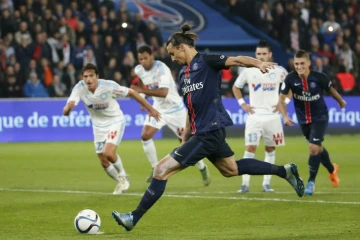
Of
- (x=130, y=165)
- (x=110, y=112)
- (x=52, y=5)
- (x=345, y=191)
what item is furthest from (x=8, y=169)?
(x=52, y=5)

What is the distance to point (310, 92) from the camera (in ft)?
44.0

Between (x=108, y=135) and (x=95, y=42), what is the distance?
44.6 feet

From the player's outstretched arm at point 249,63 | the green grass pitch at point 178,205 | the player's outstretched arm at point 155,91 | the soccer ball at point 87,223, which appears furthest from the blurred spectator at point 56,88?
the player's outstretched arm at point 249,63

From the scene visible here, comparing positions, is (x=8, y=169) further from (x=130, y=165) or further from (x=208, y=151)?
(x=208, y=151)

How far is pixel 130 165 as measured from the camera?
1888cm

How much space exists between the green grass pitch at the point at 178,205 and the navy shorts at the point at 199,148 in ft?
2.59

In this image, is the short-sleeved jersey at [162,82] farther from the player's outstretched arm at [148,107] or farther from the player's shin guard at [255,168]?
the player's shin guard at [255,168]

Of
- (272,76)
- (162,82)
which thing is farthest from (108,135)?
(272,76)

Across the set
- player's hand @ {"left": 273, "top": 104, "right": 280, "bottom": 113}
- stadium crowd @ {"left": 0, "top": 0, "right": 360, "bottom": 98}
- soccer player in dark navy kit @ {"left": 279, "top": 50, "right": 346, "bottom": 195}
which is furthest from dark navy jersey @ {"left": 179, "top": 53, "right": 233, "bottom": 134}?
stadium crowd @ {"left": 0, "top": 0, "right": 360, "bottom": 98}

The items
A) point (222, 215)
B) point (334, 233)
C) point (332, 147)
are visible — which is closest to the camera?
point (334, 233)

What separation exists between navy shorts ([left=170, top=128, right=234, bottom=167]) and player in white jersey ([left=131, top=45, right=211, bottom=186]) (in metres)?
5.24

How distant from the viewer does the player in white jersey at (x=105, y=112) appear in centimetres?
1354

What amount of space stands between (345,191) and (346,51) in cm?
1842

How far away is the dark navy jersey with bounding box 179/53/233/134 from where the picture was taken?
948cm
